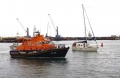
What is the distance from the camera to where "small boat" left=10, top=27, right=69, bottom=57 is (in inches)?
2060

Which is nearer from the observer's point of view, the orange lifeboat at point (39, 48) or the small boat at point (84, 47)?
the orange lifeboat at point (39, 48)

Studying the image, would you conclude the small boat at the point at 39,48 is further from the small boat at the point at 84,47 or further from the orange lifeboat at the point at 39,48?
the small boat at the point at 84,47

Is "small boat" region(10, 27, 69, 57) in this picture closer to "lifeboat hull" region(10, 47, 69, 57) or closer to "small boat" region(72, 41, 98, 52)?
"lifeboat hull" region(10, 47, 69, 57)

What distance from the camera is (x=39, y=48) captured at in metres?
53.6

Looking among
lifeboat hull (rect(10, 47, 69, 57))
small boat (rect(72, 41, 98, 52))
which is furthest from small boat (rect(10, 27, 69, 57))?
small boat (rect(72, 41, 98, 52))

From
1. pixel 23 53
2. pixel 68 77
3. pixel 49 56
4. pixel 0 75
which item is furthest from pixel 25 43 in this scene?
pixel 68 77

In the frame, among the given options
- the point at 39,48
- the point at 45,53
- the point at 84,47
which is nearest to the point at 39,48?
the point at 39,48

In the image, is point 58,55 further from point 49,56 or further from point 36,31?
point 36,31

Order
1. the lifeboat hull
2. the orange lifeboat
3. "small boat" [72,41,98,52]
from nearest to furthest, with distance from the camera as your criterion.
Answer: the lifeboat hull
the orange lifeboat
"small boat" [72,41,98,52]

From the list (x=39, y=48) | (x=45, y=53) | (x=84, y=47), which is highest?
(x=39, y=48)

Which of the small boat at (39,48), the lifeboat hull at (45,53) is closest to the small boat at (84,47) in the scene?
the small boat at (39,48)

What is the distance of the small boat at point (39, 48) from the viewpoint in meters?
52.3

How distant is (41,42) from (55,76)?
73.8 ft

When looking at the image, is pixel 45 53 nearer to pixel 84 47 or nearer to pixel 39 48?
pixel 39 48
